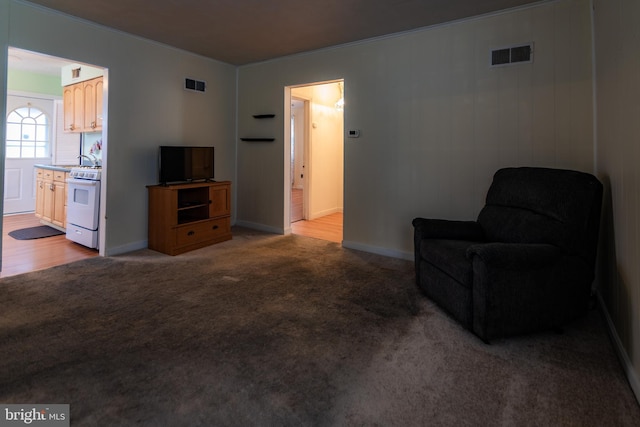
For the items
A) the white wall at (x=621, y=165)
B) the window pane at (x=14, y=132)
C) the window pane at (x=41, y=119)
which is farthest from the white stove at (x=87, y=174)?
the white wall at (x=621, y=165)

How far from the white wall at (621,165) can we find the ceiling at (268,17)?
1.12 metres

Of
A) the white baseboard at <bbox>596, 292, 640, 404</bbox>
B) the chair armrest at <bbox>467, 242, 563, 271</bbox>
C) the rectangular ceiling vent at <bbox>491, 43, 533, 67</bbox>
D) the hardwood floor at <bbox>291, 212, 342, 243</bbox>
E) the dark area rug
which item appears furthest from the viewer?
the hardwood floor at <bbox>291, 212, 342, 243</bbox>

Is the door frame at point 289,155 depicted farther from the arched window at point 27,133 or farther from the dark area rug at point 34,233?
the arched window at point 27,133

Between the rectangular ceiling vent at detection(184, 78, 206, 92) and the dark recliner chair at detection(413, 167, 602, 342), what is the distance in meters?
3.80

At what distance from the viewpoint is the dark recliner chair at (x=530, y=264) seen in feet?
7.04

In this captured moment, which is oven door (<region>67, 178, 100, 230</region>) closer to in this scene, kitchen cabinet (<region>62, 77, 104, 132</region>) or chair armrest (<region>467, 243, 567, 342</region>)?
kitchen cabinet (<region>62, 77, 104, 132</region>)

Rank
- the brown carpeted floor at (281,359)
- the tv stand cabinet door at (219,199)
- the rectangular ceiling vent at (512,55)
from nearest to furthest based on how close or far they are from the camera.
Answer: the brown carpeted floor at (281,359) < the rectangular ceiling vent at (512,55) < the tv stand cabinet door at (219,199)

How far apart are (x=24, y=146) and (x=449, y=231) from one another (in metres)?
7.48

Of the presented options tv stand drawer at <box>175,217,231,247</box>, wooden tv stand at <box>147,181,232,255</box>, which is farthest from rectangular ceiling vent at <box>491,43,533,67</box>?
tv stand drawer at <box>175,217,231,247</box>

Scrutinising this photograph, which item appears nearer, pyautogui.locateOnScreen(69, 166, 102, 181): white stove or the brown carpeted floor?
the brown carpeted floor

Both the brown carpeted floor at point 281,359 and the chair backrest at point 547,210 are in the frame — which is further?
the chair backrest at point 547,210

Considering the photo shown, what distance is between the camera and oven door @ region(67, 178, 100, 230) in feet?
13.4

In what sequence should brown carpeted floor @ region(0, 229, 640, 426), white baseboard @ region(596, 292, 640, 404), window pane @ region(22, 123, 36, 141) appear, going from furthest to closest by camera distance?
window pane @ region(22, 123, 36, 141) < white baseboard @ region(596, 292, 640, 404) < brown carpeted floor @ region(0, 229, 640, 426)

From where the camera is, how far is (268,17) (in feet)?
11.5
